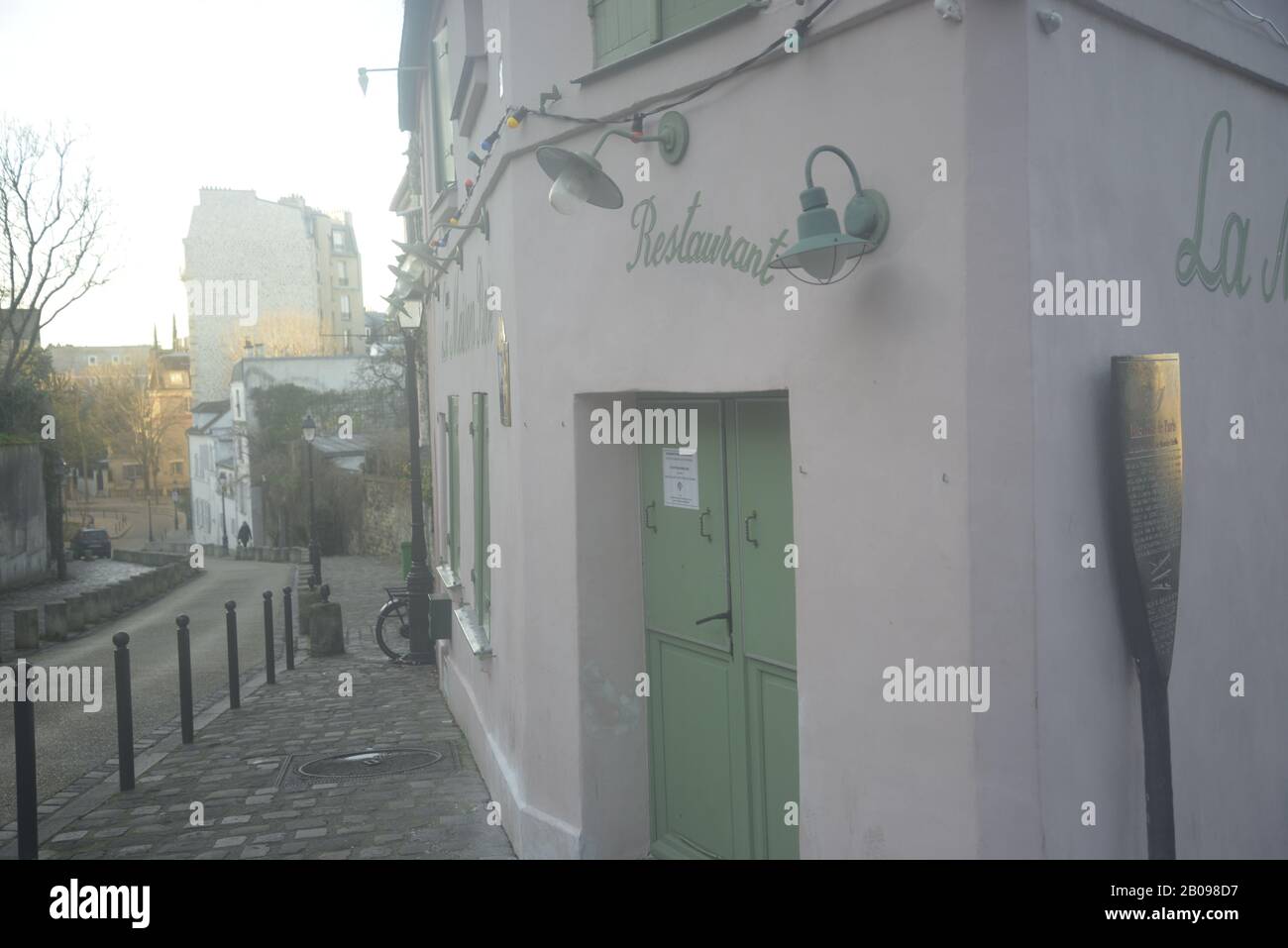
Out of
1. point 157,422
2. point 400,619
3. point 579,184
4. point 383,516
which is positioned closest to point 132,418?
point 157,422

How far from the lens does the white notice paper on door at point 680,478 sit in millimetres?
5254

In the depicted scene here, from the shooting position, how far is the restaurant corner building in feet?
11.4

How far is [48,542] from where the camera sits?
3394cm

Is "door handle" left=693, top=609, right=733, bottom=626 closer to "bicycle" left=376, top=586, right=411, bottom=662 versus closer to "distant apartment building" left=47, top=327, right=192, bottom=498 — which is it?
"bicycle" left=376, top=586, right=411, bottom=662

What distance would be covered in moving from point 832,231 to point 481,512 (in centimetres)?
512

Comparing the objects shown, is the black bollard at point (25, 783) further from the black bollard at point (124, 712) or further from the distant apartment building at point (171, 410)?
the distant apartment building at point (171, 410)

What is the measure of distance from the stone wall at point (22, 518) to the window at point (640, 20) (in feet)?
96.3

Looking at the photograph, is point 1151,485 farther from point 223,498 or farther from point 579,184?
point 223,498

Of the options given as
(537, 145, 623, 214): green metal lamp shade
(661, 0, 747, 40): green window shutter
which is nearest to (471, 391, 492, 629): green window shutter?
(537, 145, 623, 214): green metal lamp shade

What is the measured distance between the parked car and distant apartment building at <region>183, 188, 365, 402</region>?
1335 centimetres

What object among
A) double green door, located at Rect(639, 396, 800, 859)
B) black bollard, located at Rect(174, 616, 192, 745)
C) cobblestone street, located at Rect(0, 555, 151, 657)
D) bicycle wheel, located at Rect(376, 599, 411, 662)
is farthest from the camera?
cobblestone street, located at Rect(0, 555, 151, 657)

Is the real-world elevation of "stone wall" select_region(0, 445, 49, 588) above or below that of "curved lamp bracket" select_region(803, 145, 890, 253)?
below

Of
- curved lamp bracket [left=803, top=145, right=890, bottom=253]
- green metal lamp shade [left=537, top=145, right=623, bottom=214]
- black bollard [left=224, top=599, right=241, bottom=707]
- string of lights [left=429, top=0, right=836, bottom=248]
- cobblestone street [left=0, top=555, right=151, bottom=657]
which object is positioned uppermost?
string of lights [left=429, top=0, right=836, bottom=248]

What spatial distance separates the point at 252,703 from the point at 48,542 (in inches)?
1022
